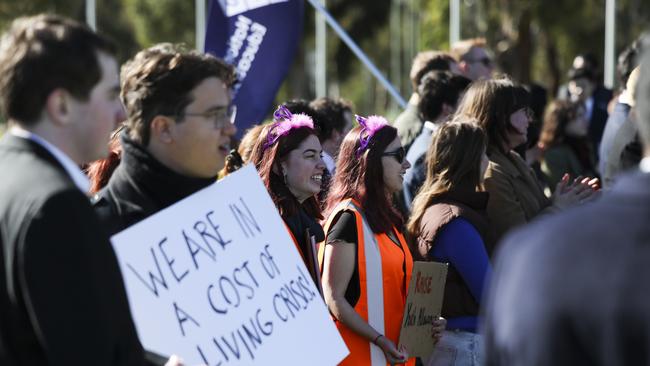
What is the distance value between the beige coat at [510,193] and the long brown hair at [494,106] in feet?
0.34

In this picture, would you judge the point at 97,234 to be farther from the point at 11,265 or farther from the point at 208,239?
the point at 208,239

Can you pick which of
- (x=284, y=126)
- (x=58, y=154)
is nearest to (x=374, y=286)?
(x=284, y=126)

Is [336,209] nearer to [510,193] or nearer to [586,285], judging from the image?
[510,193]

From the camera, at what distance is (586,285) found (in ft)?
6.55

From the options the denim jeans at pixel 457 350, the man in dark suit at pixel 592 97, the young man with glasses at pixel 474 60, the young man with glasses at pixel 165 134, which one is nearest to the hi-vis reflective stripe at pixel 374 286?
the denim jeans at pixel 457 350

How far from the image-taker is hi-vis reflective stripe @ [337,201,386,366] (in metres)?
4.84

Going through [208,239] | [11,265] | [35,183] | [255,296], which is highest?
[35,183]

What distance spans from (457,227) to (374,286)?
52 cm

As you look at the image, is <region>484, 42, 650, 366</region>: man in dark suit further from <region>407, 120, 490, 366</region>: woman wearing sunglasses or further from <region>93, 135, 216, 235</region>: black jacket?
<region>407, 120, 490, 366</region>: woman wearing sunglasses

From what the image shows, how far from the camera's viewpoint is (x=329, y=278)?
15.9 feet

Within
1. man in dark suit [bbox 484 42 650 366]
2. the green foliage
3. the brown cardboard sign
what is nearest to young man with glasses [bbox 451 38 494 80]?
the brown cardboard sign

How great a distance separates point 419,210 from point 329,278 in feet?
2.27

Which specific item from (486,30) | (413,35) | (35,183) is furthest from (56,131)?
(413,35)

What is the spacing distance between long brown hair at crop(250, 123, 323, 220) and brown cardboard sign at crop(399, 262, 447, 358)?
62cm
